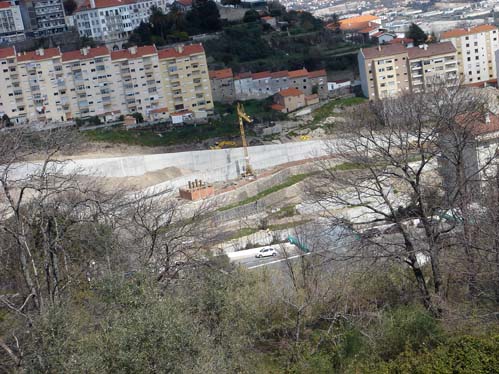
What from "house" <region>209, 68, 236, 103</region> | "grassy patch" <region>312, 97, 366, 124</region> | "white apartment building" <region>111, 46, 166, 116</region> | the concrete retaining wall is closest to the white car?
the concrete retaining wall

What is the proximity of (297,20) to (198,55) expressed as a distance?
10.0 m

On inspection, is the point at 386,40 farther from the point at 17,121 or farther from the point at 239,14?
the point at 17,121

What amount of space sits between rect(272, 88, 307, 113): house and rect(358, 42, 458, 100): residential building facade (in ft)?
7.43

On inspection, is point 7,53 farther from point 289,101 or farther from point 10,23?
point 289,101

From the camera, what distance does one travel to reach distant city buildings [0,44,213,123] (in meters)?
29.2

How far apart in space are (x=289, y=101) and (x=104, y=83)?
6399mm

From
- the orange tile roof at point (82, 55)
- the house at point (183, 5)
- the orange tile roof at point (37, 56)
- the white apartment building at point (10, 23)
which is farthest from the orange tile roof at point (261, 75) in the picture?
the white apartment building at point (10, 23)

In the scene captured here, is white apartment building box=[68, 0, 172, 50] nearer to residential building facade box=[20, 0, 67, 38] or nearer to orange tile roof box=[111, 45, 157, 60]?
residential building facade box=[20, 0, 67, 38]

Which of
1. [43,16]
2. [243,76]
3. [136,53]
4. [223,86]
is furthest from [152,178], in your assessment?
[43,16]

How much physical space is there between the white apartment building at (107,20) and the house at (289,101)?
347 inches

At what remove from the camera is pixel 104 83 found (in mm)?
29562

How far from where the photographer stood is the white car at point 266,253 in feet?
46.9

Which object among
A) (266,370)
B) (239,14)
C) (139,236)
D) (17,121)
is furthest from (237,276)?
(239,14)

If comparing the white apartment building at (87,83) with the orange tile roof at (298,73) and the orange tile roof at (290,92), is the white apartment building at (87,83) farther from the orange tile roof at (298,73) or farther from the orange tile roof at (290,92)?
the orange tile roof at (298,73)
